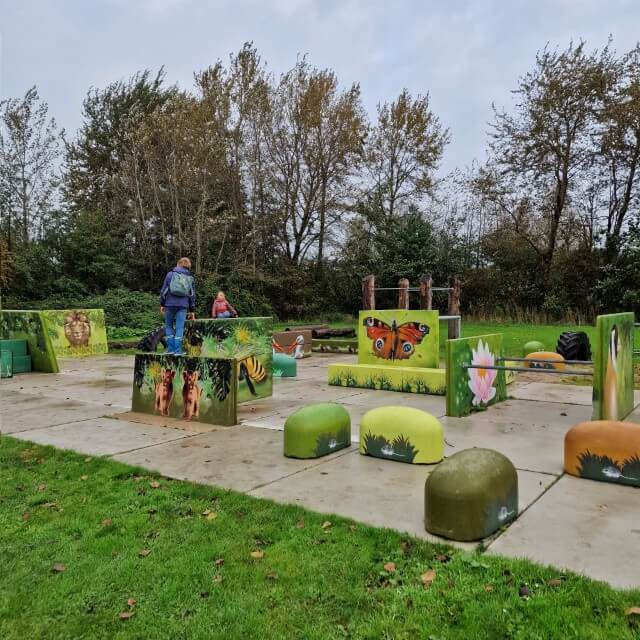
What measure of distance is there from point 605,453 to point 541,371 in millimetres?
2299

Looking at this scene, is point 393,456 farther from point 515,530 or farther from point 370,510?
point 515,530

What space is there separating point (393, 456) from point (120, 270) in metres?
21.5

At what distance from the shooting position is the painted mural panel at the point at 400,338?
29.2ft

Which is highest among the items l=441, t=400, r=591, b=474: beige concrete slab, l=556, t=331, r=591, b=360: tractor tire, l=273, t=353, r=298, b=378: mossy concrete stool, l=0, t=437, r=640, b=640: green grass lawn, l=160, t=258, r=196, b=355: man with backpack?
l=160, t=258, r=196, b=355: man with backpack

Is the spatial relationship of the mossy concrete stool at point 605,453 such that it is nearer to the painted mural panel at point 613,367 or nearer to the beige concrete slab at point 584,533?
the beige concrete slab at point 584,533

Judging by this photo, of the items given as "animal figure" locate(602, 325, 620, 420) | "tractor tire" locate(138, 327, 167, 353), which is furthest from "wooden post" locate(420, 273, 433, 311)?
"animal figure" locate(602, 325, 620, 420)

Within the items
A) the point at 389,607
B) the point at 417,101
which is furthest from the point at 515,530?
the point at 417,101

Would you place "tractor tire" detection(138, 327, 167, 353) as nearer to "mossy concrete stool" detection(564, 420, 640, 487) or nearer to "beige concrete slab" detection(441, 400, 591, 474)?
"beige concrete slab" detection(441, 400, 591, 474)

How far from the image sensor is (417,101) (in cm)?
2736

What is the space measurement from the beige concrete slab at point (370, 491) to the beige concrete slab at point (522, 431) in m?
0.52

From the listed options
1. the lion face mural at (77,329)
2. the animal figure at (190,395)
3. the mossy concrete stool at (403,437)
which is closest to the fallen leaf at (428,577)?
the mossy concrete stool at (403,437)

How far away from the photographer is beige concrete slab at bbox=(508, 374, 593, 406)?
26.1 feet

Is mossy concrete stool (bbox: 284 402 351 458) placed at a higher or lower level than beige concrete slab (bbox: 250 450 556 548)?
higher

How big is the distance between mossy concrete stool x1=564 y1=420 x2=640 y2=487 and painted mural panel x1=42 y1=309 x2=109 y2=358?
13.6 meters
